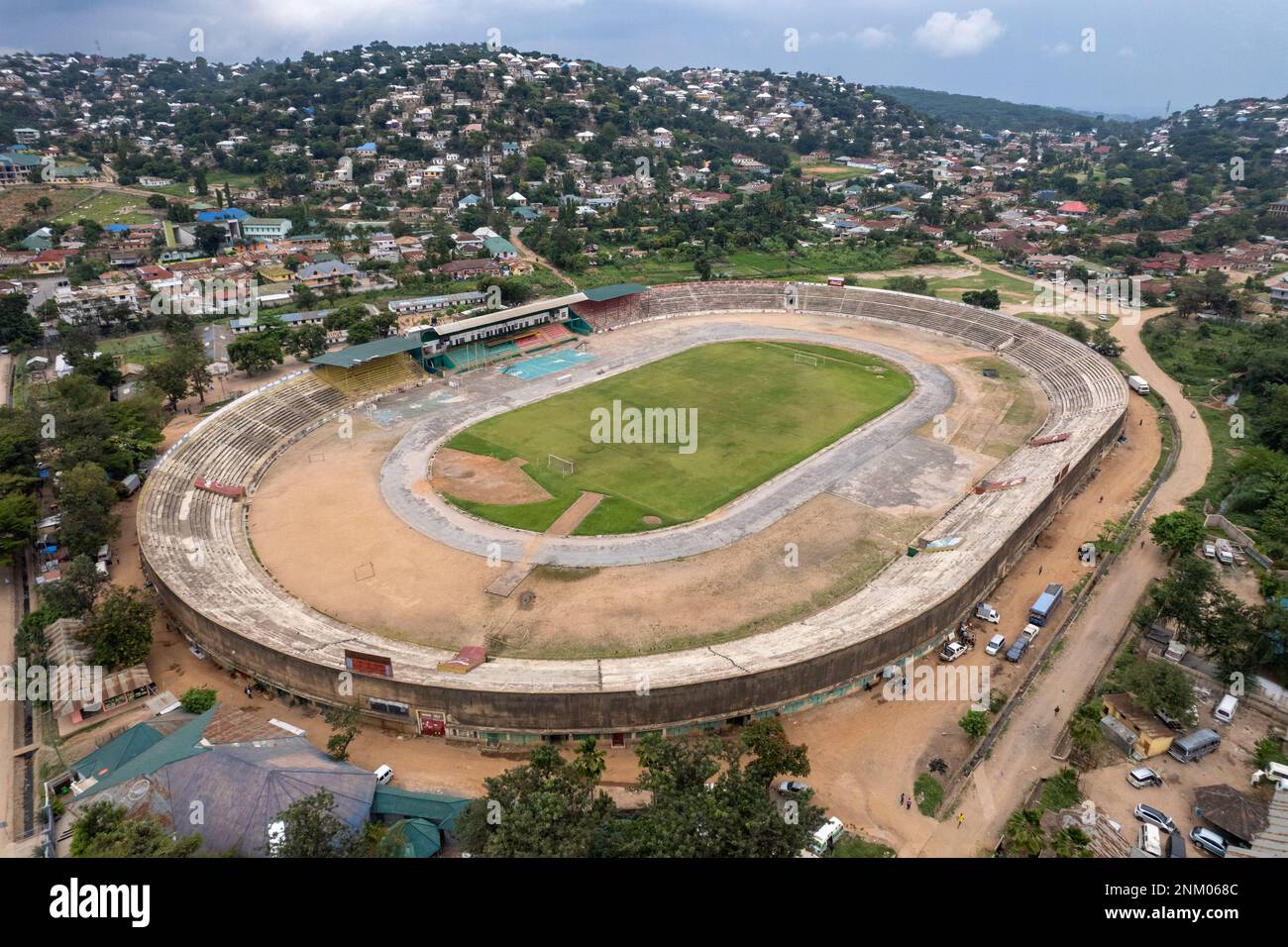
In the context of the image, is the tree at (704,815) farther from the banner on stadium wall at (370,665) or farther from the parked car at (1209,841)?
the parked car at (1209,841)

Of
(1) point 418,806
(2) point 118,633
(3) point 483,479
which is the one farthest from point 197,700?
(3) point 483,479

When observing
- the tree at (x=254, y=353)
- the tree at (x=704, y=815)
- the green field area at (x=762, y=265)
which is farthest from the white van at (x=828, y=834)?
the green field area at (x=762, y=265)

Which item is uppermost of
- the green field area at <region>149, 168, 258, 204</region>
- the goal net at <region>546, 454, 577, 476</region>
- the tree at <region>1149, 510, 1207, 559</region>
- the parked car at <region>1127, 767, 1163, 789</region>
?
the green field area at <region>149, 168, 258, 204</region>

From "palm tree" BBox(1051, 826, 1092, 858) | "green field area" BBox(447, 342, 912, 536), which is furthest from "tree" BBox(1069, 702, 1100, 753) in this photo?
"green field area" BBox(447, 342, 912, 536)

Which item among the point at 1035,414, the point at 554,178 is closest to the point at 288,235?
the point at 554,178

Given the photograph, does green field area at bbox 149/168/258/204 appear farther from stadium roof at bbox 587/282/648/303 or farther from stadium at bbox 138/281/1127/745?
stadium at bbox 138/281/1127/745
